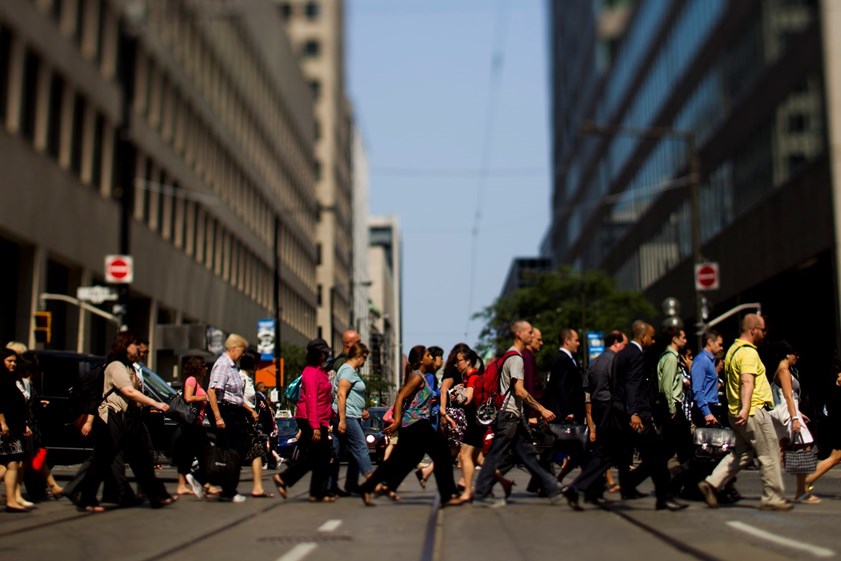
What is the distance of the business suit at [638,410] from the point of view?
1264 centimetres

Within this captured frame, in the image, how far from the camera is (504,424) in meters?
13.3

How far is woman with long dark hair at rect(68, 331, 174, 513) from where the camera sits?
13.3m

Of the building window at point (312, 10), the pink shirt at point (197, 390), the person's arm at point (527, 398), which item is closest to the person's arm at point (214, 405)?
the pink shirt at point (197, 390)

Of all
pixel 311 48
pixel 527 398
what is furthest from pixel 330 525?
pixel 311 48

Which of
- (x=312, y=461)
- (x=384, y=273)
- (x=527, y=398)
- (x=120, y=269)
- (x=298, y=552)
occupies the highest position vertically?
(x=384, y=273)

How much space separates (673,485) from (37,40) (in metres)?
27.3

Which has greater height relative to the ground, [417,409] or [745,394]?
[745,394]

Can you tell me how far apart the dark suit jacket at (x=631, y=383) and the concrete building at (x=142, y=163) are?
964 inches

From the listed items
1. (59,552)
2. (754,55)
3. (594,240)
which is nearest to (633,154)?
(594,240)

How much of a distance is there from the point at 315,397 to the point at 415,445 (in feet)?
4.28

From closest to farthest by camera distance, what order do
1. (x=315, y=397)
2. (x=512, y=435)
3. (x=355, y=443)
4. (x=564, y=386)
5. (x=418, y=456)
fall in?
(x=512, y=435) < (x=418, y=456) < (x=315, y=397) < (x=564, y=386) < (x=355, y=443)

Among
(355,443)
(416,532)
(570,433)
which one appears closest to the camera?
(416,532)

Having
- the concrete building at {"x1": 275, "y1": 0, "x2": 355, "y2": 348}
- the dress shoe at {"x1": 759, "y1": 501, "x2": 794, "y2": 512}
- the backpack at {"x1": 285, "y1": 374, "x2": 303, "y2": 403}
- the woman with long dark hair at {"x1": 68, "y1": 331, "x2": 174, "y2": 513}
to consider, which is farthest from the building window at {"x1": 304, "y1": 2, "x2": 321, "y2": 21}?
the dress shoe at {"x1": 759, "y1": 501, "x2": 794, "y2": 512}

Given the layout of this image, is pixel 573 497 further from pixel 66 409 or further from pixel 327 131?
pixel 327 131
